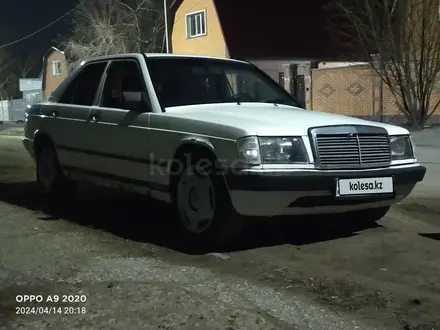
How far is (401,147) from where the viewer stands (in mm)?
5531

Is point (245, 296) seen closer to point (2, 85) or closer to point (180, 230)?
point (180, 230)

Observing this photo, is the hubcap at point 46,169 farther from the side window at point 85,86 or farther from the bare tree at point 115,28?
the bare tree at point 115,28

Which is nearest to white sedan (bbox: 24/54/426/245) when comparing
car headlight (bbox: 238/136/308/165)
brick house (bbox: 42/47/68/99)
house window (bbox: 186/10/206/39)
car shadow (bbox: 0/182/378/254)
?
car headlight (bbox: 238/136/308/165)

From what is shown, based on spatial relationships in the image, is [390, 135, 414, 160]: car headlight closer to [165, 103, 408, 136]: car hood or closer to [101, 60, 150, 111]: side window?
[165, 103, 408, 136]: car hood

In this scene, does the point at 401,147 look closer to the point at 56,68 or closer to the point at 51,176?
the point at 51,176

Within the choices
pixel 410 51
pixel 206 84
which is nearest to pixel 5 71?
pixel 410 51

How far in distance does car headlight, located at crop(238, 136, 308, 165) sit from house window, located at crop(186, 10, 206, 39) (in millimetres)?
30542

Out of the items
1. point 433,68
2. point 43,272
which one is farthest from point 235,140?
point 433,68

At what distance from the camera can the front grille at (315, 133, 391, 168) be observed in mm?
4984

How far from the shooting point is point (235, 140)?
4895 mm

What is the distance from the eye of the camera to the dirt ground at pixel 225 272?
12.1 ft

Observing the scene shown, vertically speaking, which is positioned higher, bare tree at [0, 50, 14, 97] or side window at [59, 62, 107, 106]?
bare tree at [0, 50, 14, 97]

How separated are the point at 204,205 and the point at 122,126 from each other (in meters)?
1.29

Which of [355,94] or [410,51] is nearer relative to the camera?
[410,51]
